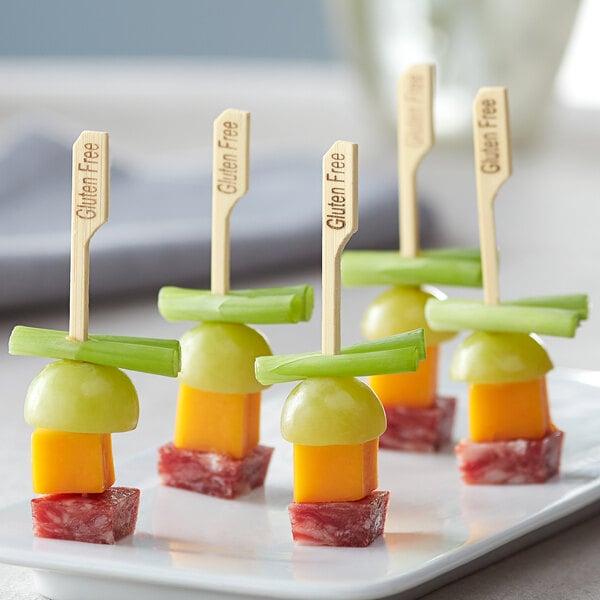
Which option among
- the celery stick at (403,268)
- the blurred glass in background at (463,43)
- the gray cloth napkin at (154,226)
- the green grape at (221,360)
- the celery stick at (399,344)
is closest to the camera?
the celery stick at (399,344)

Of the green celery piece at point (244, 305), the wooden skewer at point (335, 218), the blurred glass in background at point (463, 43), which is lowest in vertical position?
the green celery piece at point (244, 305)

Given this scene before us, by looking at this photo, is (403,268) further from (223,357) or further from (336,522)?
(336,522)

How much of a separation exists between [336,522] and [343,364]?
10cm

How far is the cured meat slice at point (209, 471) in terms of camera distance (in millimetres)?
960

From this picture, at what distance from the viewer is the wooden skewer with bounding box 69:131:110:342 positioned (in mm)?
845

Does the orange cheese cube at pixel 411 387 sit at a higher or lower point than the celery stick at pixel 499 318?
lower

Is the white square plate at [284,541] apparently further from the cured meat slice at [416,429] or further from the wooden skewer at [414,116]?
the wooden skewer at [414,116]

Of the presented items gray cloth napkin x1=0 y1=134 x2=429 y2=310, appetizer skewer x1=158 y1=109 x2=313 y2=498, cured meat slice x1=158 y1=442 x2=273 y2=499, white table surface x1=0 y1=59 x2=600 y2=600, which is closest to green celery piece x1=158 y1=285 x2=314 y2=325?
Answer: appetizer skewer x1=158 y1=109 x2=313 y2=498

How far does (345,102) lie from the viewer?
3307 millimetres

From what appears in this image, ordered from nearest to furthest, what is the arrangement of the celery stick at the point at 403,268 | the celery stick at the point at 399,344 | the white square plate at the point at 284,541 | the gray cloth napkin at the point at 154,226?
the white square plate at the point at 284,541
the celery stick at the point at 399,344
the celery stick at the point at 403,268
the gray cloth napkin at the point at 154,226

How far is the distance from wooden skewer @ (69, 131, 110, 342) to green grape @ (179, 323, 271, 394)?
124 mm

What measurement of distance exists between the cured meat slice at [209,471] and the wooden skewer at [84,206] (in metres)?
0.16

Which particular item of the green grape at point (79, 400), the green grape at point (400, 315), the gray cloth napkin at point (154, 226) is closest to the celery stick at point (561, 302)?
the green grape at point (400, 315)

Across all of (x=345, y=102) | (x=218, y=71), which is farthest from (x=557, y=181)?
(x=218, y=71)
